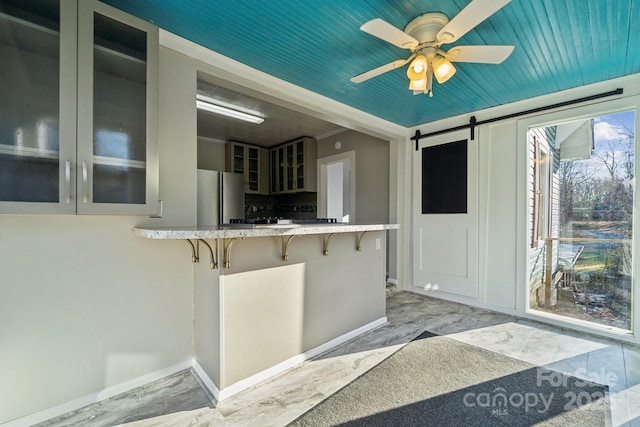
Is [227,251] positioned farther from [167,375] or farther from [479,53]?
[479,53]

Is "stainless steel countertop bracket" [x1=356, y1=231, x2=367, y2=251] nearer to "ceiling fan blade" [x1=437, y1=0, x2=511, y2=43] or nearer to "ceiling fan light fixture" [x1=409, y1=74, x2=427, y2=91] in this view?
"ceiling fan light fixture" [x1=409, y1=74, x2=427, y2=91]

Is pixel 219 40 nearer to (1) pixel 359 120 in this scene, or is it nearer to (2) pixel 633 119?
(1) pixel 359 120

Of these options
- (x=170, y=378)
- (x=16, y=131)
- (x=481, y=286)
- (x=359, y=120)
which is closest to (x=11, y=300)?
(x=16, y=131)

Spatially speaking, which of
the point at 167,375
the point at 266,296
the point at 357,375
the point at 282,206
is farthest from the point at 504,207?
the point at 282,206

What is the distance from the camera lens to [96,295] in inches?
66.5

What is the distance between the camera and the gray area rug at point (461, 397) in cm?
155

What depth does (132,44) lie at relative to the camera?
5.22 ft

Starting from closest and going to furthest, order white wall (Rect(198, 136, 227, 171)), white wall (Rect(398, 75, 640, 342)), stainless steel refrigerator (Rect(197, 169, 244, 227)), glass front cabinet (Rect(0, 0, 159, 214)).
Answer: glass front cabinet (Rect(0, 0, 159, 214))
white wall (Rect(398, 75, 640, 342))
stainless steel refrigerator (Rect(197, 169, 244, 227))
white wall (Rect(198, 136, 227, 171))

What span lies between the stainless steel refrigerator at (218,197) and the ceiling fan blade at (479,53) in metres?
3.15

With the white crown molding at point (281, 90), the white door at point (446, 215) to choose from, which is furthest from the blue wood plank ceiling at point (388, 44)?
the white door at point (446, 215)

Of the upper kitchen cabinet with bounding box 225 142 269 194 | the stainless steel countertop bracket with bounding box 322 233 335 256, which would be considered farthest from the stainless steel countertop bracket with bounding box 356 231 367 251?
the upper kitchen cabinet with bounding box 225 142 269 194

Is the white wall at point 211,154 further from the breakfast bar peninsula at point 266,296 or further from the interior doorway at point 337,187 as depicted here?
the breakfast bar peninsula at point 266,296

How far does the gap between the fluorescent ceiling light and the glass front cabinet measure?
6.21 ft

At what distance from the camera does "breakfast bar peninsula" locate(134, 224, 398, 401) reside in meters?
1.71
